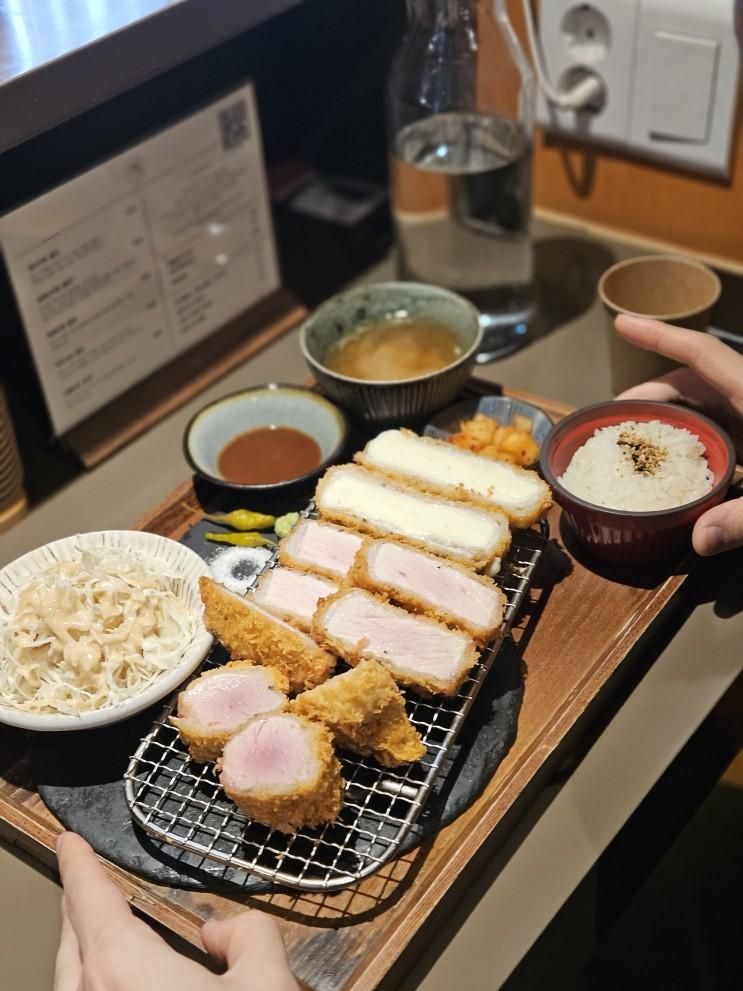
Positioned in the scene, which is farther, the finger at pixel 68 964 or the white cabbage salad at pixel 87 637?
the white cabbage salad at pixel 87 637

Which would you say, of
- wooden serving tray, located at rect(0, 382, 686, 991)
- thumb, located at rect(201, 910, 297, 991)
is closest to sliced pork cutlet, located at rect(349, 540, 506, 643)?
wooden serving tray, located at rect(0, 382, 686, 991)

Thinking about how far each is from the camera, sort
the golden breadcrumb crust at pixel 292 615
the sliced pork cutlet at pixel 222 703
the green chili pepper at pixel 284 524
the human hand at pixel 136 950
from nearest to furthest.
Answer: the human hand at pixel 136 950 → the sliced pork cutlet at pixel 222 703 → the golden breadcrumb crust at pixel 292 615 → the green chili pepper at pixel 284 524

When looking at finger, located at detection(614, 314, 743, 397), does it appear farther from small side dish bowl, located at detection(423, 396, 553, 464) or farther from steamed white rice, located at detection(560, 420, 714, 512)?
small side dish bowl, located at detection(423, 396, 553, 464)

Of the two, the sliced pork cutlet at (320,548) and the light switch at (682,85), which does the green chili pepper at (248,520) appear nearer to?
the sliced pork cutlet at (320,548)

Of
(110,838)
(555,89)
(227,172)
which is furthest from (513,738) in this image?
(555,89)

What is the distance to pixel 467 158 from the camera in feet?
6.69

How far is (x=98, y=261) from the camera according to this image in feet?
Answer: 6.22

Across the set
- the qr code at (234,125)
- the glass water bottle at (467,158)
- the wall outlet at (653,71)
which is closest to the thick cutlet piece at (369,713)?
the glass water bottle at (467,158)

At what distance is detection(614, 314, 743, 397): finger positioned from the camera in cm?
165

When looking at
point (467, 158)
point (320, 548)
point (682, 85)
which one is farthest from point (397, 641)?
point (682, 85)

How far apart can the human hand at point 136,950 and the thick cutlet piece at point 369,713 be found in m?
0.25

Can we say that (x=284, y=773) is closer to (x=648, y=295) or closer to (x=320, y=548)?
(x=320, y=548)

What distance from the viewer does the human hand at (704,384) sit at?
149cm

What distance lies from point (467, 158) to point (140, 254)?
646mm
